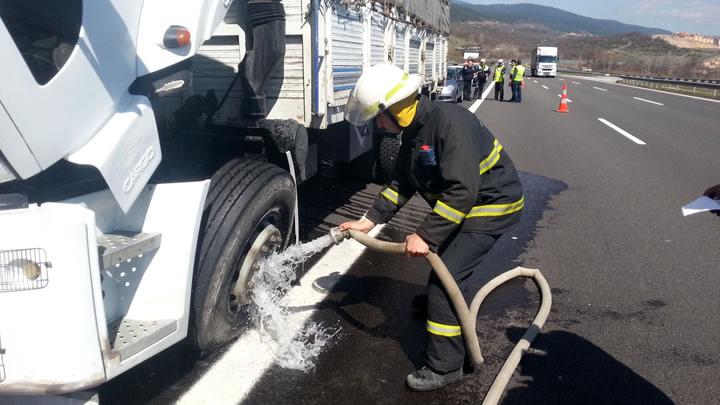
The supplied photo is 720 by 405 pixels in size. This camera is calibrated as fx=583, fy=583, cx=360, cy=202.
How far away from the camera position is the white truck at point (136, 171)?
6.40 feet

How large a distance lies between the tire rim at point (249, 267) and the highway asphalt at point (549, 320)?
1.24 ft

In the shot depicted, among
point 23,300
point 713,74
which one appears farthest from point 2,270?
point 713,74

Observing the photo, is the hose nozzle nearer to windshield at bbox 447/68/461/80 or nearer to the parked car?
the parked car

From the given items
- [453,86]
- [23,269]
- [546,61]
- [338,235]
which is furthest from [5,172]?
[546,61]

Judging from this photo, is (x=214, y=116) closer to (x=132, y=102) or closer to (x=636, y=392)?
(x=132, y=102)

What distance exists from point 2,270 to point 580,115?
1864 centimetres

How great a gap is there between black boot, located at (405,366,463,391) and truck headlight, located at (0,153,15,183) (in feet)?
6.90

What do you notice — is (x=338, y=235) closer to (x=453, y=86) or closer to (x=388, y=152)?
(x=388, y=152)

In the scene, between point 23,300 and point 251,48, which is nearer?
point 23,300

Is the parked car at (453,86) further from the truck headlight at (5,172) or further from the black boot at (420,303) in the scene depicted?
the truck headlight at (5,172)

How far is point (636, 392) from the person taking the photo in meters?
3.12

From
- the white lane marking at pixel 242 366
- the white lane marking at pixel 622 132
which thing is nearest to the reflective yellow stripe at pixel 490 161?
the white lane marking at pixel 242 366

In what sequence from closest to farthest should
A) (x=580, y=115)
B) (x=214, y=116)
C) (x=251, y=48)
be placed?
(x=251, y=48) → (x=214, y=116) → (x=580, y=115)

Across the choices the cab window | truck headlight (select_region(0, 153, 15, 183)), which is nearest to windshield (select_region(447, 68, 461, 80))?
the cab window
